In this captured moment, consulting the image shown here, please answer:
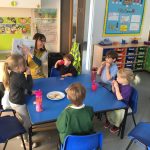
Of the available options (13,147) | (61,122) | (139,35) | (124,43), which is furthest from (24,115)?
(139,35)

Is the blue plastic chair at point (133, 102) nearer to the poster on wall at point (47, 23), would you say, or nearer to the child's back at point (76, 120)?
the child's back at point (76, 120)

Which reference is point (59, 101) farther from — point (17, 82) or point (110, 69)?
point (110, 69)

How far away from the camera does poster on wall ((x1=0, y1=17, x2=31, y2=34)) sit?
3395mm

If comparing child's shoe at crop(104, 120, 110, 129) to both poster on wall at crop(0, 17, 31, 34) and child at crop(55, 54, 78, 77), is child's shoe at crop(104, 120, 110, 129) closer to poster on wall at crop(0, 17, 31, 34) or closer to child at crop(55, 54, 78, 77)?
child at crop(55, 54, 78, 77)

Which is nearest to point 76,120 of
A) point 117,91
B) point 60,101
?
point 60,101

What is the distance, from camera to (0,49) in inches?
139

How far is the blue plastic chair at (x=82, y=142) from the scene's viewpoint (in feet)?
4.86

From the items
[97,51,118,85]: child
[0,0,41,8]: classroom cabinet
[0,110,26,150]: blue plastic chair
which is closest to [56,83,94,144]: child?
[0,110,26,150]: blue plastic chair

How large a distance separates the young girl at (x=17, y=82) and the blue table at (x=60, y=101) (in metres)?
0.10

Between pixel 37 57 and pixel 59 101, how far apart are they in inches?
45.3

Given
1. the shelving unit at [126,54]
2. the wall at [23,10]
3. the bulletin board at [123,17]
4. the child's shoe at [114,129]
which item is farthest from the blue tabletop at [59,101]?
the bulletin board at [123,17]

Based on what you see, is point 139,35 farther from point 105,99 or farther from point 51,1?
point 105,99

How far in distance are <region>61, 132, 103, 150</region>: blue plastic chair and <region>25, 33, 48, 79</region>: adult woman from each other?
1550 millimetres

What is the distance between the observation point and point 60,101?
6.66 feet
